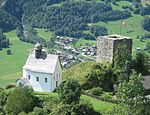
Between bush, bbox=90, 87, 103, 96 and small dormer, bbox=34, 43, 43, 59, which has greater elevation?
small dormer, bbox=34, 43, 43, 59

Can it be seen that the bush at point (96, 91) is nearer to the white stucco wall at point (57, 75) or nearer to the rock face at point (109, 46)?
the white stucco wall at point (57, 75)

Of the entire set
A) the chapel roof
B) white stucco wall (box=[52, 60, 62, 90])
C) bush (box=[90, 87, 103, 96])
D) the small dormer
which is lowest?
bush (box=[90, 87, 103, 96])

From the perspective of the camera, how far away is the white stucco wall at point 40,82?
242ft

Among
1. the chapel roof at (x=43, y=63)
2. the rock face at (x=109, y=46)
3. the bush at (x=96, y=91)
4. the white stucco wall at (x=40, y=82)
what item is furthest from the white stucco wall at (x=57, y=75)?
the rock face at (x=109, y=46)

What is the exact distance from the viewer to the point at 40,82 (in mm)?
74312

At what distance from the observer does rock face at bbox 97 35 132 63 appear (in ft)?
254

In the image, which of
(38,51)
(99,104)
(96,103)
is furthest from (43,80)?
(99,104)

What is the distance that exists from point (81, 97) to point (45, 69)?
24.0ft

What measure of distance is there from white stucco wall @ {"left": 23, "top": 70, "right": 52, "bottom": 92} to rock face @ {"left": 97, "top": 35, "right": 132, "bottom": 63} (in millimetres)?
9442

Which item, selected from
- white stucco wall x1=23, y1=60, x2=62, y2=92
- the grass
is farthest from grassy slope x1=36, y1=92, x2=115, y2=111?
white stucco wall x1=23, y1=60, x2=62, y2=92

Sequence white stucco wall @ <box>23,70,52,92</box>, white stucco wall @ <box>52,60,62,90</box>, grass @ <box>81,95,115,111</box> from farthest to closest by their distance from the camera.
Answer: white stucco wall @ <box>23,70,52,92</box> → white stucco wall @ <box>52,60,62,90</box> → grass @ <box>81,95,115,111</box>

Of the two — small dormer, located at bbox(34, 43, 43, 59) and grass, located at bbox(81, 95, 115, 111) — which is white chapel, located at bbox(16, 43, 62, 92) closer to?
small dormer, located at bbox(34, 43, 43, 59)

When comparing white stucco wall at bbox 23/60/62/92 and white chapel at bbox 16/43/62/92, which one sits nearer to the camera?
white chapel at bbox 16/43/62/92

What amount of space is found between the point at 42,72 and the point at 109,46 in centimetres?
1054
